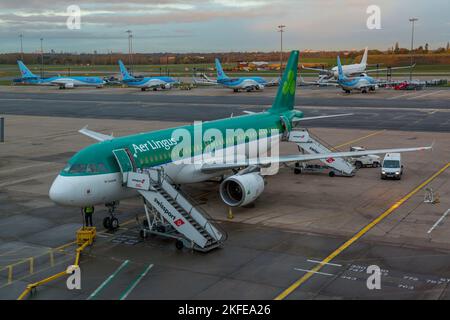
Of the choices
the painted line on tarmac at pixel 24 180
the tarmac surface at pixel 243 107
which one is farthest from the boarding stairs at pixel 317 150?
the tarmac surface at pixel 243 107

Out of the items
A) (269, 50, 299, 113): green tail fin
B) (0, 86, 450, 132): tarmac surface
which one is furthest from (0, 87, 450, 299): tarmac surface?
(0, 86, 450, 132): tarmac surface

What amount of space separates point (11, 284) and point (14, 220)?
9.72 meters

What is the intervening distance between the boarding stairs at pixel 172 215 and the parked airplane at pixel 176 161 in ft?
0.67

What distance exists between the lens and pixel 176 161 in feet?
98.7

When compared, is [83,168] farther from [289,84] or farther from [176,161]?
[289,84]

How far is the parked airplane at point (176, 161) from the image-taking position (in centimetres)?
2523

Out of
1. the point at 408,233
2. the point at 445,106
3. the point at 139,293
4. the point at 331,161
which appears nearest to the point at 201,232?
the point at 139,293

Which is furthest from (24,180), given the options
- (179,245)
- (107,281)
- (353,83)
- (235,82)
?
(235,82)

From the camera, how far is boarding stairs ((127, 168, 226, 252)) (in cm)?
2438

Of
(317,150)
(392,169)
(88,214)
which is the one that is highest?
(317,150)

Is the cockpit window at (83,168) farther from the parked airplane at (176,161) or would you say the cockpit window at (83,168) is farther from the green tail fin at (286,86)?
the green tail fin at (286,86)

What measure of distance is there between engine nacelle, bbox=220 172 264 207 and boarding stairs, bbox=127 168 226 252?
3.22 meters

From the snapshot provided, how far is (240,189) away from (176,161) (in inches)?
163

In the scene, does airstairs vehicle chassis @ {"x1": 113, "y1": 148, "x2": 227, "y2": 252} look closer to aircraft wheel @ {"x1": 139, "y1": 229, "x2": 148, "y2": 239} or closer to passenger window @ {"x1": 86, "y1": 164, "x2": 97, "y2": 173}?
aircraft wheel @ {"x1": 139, "y1": 229, "x2": 148, "y2": 239}
